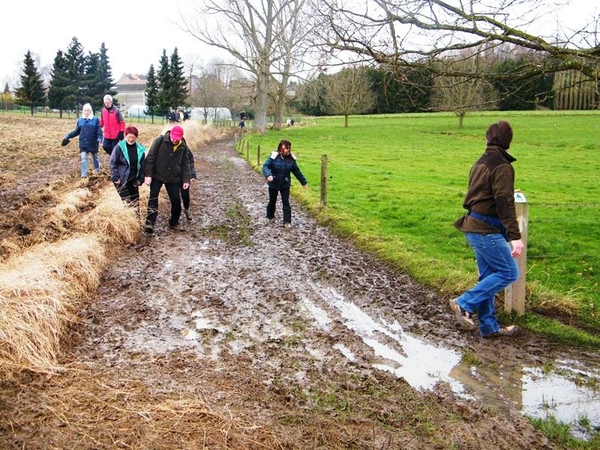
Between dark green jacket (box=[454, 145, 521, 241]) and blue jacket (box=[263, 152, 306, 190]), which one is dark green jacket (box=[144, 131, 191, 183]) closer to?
blue jacket (box=[263, 152, 306, 190])

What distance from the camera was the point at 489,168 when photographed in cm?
550

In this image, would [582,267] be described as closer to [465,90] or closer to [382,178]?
[382,178]

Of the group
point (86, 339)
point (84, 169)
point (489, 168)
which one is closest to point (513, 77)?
point (489, 168)

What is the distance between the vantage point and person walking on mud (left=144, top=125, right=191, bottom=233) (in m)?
10.2

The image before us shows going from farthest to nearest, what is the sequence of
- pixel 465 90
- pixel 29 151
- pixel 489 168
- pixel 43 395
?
pixel 465 90, pixel 29 151, pixel 489 168, pixel 43 395

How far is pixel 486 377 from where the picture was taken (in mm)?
5035

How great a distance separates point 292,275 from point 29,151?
20547 millimetres

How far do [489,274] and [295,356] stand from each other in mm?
2249

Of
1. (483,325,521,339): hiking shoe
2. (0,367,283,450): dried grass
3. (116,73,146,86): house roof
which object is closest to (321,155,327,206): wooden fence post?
(483,325,521,339): hiking shoe

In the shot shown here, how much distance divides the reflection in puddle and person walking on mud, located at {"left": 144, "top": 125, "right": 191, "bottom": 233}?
5.18 metres

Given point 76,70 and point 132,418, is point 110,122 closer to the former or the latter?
point 132,418

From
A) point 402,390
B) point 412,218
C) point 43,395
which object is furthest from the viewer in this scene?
point 412,218

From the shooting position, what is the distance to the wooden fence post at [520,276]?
618 centimetres

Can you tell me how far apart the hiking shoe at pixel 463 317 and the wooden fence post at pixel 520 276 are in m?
0.60
